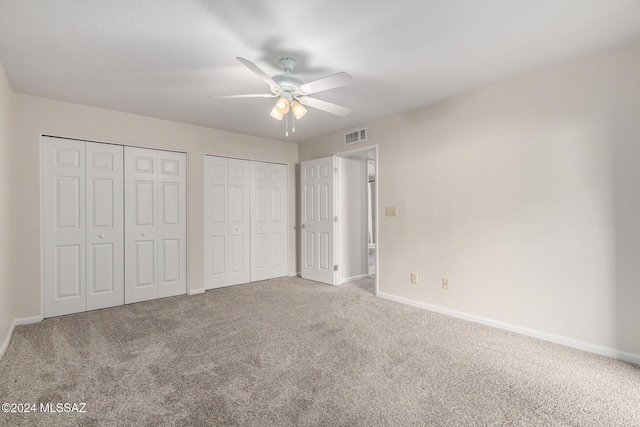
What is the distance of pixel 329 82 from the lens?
230 centimetres

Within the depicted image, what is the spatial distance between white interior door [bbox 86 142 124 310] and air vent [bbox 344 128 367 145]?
309cm

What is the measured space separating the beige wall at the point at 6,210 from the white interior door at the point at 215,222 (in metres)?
2.05

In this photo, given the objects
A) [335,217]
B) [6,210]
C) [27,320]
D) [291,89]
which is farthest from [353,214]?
[27,320]

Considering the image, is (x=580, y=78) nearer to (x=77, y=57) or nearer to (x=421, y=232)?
(x=421, y=232)

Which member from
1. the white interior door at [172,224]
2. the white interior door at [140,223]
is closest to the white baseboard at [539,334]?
the white interior door at [172,224]

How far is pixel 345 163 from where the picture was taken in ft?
16.5

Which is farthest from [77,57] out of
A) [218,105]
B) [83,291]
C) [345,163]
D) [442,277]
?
[442,277]

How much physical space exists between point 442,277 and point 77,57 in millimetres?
4090

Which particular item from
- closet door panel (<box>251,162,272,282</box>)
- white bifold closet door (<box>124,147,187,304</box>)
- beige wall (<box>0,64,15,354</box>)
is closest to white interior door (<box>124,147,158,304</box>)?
white bifold closet door (<box>124,147,187,304</box>)

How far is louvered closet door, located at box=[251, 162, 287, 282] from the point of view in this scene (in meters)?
5.15

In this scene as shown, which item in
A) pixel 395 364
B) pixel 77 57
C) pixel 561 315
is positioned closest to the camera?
pixel 395 364

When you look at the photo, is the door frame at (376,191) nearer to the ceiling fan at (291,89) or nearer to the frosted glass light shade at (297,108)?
the ceiling fan at (291,89)

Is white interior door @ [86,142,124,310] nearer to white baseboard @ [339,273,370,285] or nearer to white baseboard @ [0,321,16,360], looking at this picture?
white baseboard @ [0,321,16,360]

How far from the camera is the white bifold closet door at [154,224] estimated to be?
3.98m
